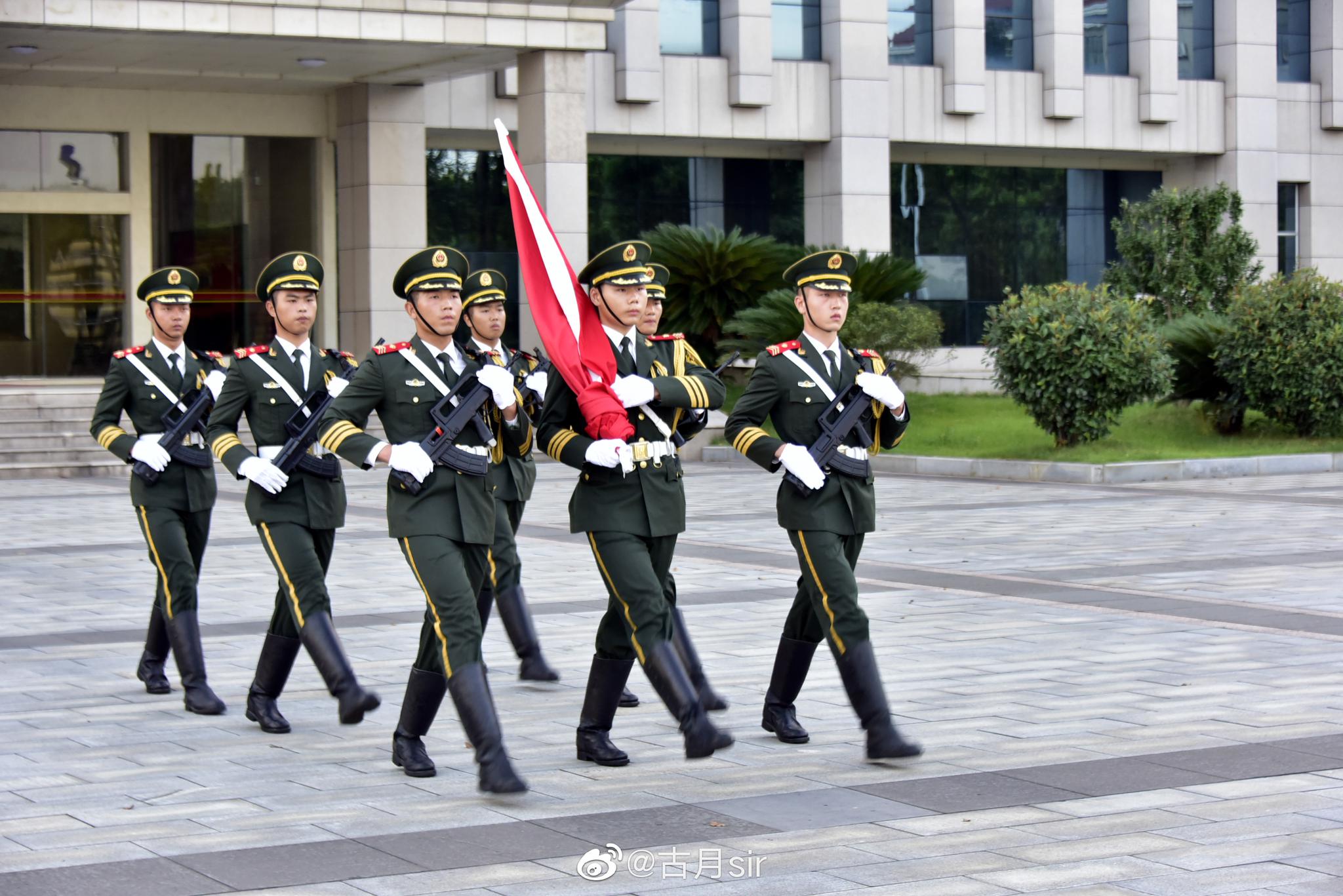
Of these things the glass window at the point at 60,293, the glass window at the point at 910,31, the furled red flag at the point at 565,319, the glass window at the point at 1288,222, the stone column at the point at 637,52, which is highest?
the glass window at the point at 910,31

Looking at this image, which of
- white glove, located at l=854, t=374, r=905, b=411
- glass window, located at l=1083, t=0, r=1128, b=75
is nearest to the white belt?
white glove, located at l=854, t=374, r=905, b=411

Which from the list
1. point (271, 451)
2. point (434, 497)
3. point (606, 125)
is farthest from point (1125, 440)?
point (434, 497)

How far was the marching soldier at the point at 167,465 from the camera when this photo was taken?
776cm

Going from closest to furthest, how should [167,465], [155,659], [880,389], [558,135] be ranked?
1. [880,389]
2. [167,465]
3. [155,659]
4. [558,135]

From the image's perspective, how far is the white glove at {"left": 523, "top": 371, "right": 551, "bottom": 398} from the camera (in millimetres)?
8172

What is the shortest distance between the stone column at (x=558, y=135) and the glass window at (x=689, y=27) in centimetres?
614

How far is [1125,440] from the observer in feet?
69.3

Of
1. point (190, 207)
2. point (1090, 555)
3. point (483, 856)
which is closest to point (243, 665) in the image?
point (483, 856)

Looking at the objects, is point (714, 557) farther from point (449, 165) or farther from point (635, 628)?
point (449, 165)

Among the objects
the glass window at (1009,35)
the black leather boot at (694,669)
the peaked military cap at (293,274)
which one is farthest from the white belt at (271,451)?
the glass window at (1009,35)

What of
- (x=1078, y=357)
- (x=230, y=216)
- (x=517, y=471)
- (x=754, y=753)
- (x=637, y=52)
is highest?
(x=637, y=52)

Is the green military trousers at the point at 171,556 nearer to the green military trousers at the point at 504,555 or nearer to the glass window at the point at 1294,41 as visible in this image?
the green military trousers at the point at 504,555

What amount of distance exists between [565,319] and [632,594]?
3.33ft

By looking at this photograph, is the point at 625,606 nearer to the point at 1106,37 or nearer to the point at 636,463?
the point at 636,463
